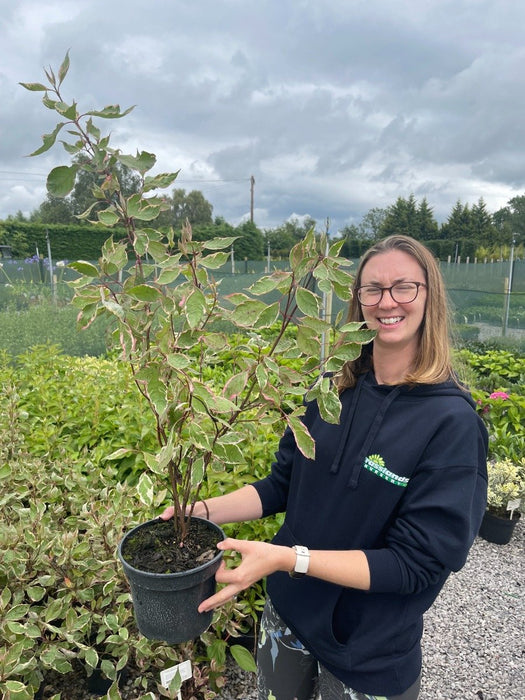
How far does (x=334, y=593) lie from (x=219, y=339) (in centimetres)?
75

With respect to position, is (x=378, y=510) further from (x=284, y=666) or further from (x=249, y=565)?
(x=284, y=666)

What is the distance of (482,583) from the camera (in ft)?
10.00

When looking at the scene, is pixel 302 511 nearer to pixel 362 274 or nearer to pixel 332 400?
pixel 332 400

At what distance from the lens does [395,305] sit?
1.30 metres

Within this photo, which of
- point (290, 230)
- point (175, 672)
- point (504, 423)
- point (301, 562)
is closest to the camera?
point (301, 562)

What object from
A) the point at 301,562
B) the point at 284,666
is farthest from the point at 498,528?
the point at 301,562

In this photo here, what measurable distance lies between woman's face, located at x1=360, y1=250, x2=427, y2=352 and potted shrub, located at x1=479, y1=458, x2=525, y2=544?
2622 mm

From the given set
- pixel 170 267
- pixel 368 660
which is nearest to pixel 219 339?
pixel 170 267

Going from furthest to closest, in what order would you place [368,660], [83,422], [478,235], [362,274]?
[478,235] → [83,422] → [362,274] → [368,660]

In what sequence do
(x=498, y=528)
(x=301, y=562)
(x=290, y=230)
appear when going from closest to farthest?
(x=301, y=562) → (x=498, y=528) → (x=290, y=230)

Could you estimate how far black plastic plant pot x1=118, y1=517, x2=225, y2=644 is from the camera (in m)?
1.03

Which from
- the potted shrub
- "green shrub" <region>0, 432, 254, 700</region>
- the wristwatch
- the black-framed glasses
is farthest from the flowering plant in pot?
the potted shrub

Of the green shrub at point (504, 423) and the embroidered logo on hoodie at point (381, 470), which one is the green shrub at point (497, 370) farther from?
the embroidered logo on hoodie at point (381, 470)

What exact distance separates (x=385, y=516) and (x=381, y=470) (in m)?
0.11
